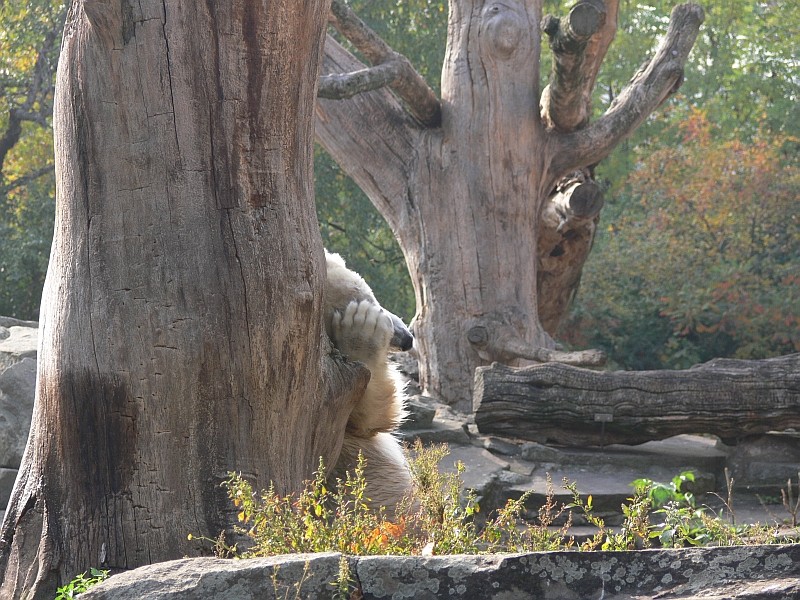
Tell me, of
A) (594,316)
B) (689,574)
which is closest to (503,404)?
(689,574)

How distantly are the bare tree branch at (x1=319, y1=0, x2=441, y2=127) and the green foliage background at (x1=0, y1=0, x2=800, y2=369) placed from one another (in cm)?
555

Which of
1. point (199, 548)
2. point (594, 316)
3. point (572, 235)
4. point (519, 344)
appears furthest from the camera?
point (594, 316)

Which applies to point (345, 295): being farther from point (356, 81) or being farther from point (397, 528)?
point (356, 81)

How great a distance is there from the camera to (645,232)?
1398 cm

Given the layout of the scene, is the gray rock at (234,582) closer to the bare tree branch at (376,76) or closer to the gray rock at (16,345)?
the gray rock at (16,345)

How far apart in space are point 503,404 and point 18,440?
3139 millimetres

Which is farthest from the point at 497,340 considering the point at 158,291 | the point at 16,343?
the point at 158,291

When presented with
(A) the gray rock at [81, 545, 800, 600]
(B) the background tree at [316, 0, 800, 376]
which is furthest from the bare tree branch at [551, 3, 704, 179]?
(A) the gray rock at [81, 545, 800, 600]

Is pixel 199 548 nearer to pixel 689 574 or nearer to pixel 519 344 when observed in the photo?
pixel 689 574

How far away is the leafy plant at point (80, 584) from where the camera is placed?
88.3 inches

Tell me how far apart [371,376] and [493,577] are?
151 cm

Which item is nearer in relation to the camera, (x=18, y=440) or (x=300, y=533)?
(x=300, y=533)

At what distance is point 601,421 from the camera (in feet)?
22.5

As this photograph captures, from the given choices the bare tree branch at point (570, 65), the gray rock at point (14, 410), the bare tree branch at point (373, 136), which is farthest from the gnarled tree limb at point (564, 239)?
the gray rock at point (14, 410)
